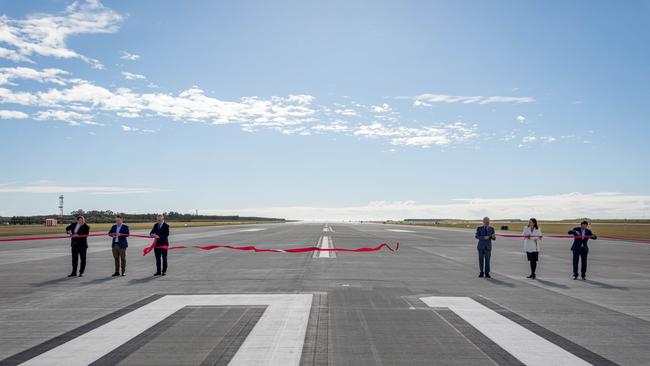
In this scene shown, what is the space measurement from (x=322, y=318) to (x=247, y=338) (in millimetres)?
1849

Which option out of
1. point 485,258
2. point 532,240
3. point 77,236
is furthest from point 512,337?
point 77,236

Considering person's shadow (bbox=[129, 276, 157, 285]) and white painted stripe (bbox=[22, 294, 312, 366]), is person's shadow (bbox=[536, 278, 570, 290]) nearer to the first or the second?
white painted stripe (bbox=[22, 294, 312, 366])

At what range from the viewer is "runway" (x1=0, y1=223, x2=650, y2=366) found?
6.46 m

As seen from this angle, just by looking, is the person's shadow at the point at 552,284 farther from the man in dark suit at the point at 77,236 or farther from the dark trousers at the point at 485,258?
the man in dark suit at the point at 77,236

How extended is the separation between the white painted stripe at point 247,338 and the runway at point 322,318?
0.10 feet

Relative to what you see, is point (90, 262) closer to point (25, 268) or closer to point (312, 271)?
point (25, 268)

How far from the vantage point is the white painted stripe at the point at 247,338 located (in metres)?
6.25

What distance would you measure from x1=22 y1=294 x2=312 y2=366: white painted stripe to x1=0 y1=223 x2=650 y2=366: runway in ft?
0.10

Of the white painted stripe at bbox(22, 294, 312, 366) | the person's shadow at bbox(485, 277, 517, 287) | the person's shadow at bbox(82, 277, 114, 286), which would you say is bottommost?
the person's shadow at bbox(82, 277, 114, 286)

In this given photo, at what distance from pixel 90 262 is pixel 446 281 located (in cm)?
1412

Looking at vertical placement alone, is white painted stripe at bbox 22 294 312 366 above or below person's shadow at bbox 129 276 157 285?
above

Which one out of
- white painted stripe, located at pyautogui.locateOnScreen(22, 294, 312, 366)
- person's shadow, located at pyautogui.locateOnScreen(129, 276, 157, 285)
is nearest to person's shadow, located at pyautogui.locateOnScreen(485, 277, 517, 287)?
white painted stripe, located at pyautogui.locateOnScreen(22, 294, 312, 366)

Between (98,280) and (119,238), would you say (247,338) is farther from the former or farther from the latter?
(119,238)

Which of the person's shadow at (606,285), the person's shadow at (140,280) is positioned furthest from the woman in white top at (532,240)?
the person's shadow at (140,280)
